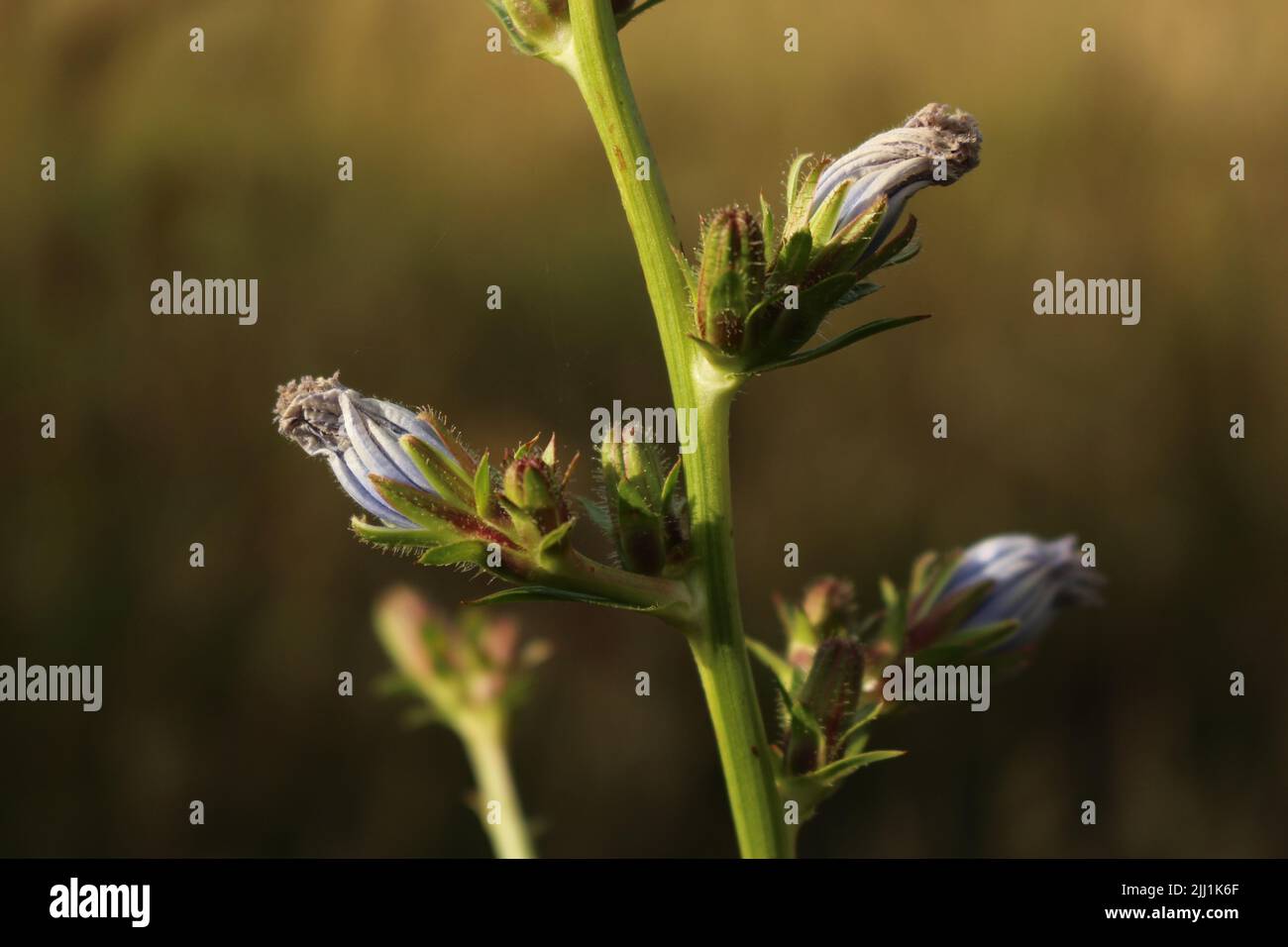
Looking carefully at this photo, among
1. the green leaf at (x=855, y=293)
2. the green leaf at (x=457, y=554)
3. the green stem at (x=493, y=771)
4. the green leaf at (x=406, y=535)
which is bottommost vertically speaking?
the green stem at (x=493, y=771)

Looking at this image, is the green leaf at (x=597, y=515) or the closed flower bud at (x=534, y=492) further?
the green leaf at (x=597, y=515)

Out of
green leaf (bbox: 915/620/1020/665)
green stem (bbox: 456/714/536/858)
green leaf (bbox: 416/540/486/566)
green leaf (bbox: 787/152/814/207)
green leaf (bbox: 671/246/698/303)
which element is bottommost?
green stem (bbox: 456/714/536/858)

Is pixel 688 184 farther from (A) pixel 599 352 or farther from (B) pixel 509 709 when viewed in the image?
(B) pixel 509 709

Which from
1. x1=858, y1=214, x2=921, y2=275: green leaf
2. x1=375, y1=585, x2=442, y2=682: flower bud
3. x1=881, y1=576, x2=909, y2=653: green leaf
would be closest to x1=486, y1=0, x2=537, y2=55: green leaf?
x1=858, y1=214, x2=921, y2=275: green leaf

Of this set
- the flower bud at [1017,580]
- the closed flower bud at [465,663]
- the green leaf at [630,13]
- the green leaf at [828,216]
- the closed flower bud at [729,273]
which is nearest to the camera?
the closed flower bud at [729,273]

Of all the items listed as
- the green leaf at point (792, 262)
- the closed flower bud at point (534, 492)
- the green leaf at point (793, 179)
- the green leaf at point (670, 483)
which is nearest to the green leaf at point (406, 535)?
the closed flower bud at point (534, 492)

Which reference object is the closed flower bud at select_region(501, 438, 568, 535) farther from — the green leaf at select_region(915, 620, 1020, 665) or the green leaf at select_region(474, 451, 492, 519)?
the green leaf at select_region(915, 620, 1020, 665)

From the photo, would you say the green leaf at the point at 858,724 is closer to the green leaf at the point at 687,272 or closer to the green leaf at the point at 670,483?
the green leaf at the point at 670,483
